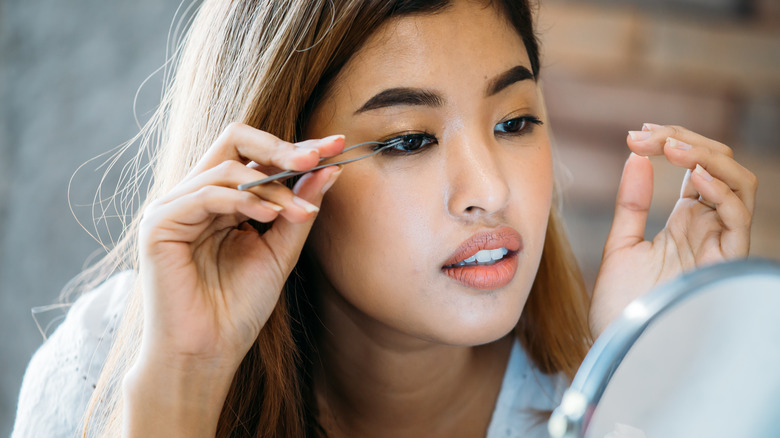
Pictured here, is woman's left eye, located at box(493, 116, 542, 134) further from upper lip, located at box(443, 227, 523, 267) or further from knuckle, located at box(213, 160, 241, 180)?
knuckle, located at box(213, 160, 241, 180)

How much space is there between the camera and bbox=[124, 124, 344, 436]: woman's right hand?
2.07ft

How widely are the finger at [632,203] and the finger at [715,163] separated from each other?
0.25ft

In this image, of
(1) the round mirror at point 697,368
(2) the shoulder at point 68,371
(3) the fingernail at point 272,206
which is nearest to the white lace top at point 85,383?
(2) the shoulder at point 68,371

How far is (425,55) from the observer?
2.35 ft

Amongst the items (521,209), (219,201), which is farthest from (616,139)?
(219,201)

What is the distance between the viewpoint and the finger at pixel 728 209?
0.81 metres

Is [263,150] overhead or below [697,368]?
overhead

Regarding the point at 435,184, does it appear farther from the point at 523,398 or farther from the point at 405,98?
Result: the point at 523,398

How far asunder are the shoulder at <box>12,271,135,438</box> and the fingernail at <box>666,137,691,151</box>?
27.5 inches

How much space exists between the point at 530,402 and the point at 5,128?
4.15ft

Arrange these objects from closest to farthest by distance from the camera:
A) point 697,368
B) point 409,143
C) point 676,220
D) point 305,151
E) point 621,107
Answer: point 697,368 < point 305,151 < point 409,143 < point 676,220 < point 621,107

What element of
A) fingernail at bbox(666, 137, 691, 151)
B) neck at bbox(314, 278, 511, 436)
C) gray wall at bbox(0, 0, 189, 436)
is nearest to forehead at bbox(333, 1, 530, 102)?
fingernail at bbox(666, 137, 691, 151)

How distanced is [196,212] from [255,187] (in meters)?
0.06

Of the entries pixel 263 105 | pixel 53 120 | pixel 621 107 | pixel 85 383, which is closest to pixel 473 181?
pixel 263 105
